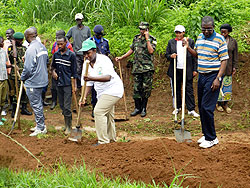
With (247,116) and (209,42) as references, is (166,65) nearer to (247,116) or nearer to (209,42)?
(247,116)

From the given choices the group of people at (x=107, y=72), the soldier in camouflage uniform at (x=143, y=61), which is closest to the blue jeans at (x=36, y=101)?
the group of people at (x=107, y=72)

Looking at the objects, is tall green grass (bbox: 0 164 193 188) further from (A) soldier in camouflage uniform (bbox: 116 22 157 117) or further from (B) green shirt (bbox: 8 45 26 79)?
(B) green shirt (bbox: 8 45 26 79)

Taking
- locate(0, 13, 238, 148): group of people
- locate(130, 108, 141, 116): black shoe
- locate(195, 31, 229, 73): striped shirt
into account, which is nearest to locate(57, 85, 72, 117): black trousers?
locate(0, 13, 238, 148): group of people

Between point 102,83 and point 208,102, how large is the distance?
1.82 m

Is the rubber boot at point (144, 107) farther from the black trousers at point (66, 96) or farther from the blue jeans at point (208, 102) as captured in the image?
the blue jeans at point (208, 102)

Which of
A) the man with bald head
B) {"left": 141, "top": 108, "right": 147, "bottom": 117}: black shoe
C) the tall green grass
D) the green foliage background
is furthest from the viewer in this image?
the green foliage background

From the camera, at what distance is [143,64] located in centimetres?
866

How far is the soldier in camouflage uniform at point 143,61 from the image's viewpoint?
27.8ft

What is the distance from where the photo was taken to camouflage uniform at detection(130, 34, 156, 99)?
8609 millimetres

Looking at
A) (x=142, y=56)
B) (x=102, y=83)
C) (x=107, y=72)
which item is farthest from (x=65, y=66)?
(x=142, y=56)

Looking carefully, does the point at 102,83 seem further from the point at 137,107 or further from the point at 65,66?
the point at 137,107

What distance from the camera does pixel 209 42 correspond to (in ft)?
19.6

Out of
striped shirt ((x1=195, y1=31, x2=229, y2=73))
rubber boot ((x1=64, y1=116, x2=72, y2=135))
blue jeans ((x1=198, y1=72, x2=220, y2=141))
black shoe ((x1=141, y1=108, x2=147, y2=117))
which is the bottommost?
black shoe ((x1=141, y1=108, x2=147, y2=117))

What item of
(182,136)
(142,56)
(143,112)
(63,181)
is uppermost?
(142,56)
